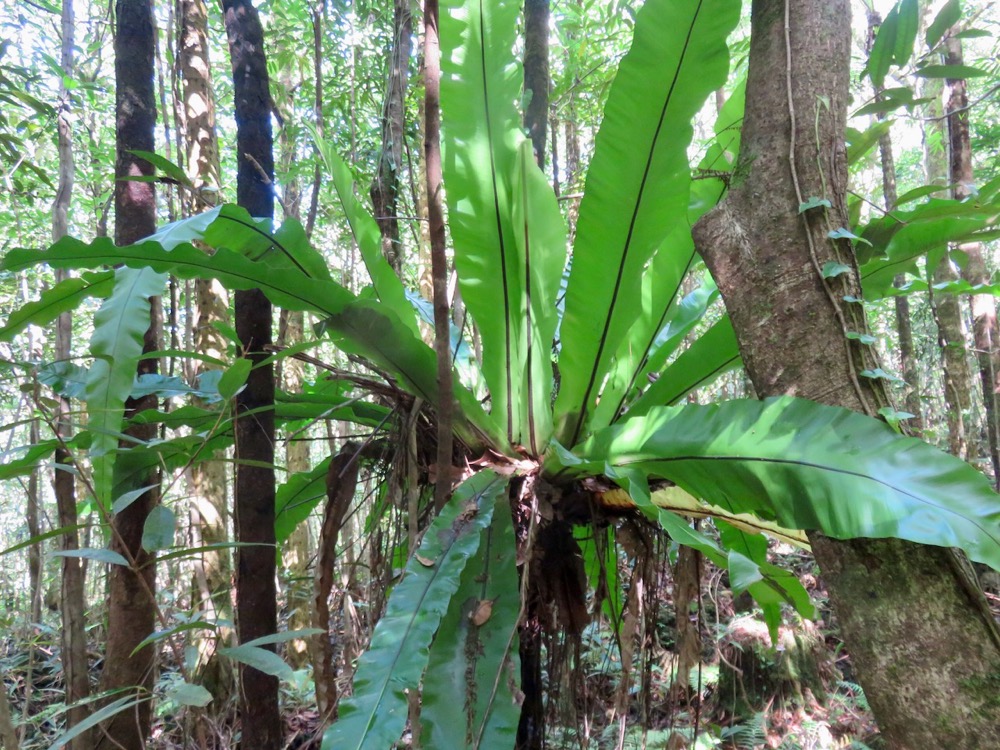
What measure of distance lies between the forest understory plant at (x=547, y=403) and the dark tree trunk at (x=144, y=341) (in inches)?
6.9

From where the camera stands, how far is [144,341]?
1683 millimetres

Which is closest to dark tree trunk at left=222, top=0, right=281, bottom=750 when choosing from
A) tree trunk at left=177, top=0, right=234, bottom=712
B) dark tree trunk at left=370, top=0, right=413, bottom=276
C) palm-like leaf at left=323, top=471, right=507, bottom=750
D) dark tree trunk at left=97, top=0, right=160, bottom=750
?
dark tree trunk at left=97, top=0, right=160, bottom=750

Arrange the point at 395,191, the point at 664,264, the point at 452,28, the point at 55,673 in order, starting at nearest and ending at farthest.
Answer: the point at 452,28
the point at 664,264
the point at 395,191
the point at 55,673

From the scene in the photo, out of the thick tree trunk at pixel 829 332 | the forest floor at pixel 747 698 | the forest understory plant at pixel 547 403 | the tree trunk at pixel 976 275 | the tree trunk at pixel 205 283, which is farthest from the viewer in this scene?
the tree trunk at pixel 976 275

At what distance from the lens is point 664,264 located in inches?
65.9

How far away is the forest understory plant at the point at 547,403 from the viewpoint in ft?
3.08

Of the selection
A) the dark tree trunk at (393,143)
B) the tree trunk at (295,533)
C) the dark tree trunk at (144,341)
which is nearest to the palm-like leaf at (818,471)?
the dark tree trunk at (144,341)

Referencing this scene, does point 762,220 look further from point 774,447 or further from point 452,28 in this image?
point 452,28

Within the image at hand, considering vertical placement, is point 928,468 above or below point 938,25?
below

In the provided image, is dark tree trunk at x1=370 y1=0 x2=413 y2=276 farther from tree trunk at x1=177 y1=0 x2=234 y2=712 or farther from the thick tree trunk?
the thick tree trunk

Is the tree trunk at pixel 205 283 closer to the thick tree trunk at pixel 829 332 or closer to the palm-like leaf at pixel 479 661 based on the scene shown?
the palm-like leaf at pixel 479 661

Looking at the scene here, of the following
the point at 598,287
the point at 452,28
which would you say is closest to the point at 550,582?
the point at 598,287

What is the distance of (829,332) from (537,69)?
190 cm

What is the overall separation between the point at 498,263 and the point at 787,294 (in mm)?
621
